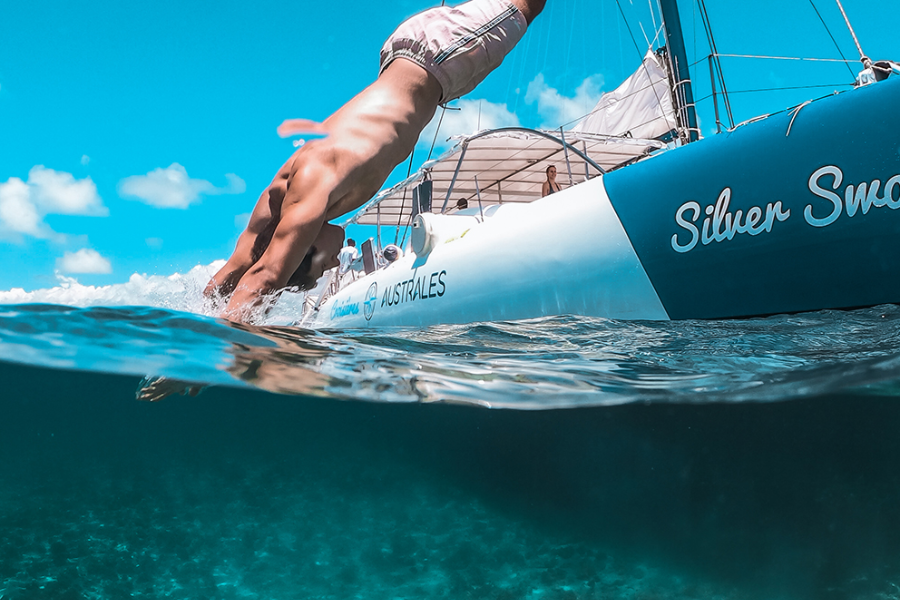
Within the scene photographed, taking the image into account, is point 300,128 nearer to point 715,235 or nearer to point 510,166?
point 715,235

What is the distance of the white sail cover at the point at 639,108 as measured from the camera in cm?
814

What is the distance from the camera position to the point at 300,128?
1.68m

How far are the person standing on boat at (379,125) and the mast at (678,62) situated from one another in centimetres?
529

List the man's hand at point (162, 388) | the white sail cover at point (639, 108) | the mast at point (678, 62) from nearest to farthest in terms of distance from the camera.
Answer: the man's hand at point (162, 388) < the mast at point (678, 62) < the white sail cover at point (639, 108)

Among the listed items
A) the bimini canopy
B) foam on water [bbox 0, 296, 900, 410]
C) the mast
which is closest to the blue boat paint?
foam on water [bbox 0, 296, 900, 410]

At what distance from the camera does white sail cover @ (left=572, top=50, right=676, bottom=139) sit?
26.7 ft

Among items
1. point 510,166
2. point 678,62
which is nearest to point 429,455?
point 510,166

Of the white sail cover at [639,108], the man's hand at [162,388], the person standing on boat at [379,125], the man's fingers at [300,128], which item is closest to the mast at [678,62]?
the white sail cover at [639,108]

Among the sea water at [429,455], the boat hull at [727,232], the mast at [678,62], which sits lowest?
the sea water at [429,455]

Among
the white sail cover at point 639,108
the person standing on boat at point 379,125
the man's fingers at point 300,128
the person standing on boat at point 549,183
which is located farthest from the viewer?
the white sail cover at point 639,108

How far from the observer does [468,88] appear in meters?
2.09

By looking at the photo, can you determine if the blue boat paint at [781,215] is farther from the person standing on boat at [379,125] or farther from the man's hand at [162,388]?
the man's hand at [162,388]

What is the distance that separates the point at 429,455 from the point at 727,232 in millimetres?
1670

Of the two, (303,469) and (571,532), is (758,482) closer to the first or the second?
(571,532)
